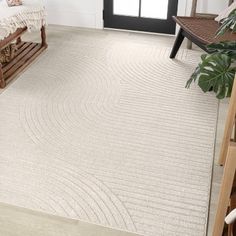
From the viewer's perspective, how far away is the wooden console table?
2686 millimetres

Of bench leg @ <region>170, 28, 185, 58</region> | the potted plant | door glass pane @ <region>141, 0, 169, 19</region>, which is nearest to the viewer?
the potted plant

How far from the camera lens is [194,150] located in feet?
6.80

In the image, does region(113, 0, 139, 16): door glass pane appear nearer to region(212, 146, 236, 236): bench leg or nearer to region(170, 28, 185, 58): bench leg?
region(170, 28, 185, 58): bench leg

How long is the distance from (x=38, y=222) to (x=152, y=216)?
0.50 meters

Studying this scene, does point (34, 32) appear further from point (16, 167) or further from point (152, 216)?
point (152, 216)

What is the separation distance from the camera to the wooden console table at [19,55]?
106 inches

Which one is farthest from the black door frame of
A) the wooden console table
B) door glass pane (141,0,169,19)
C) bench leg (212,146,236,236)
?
bench leg (212,146,236,236)

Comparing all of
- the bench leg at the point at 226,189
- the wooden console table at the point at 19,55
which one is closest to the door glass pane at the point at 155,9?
the wooden console table at the point at 19,55

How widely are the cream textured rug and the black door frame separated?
493 millimetres

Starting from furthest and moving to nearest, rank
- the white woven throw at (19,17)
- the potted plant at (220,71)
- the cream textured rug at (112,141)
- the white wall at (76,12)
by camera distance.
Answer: the white wall at (76,12)
the white woven throw at (19,17)
the potted plant at (220,71)
the cream textured rug at (112,141)

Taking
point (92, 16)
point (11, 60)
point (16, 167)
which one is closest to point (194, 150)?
point (16, 167)

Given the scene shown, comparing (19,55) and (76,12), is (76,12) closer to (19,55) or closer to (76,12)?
(76,12)

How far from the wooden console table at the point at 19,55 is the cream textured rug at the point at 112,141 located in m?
0.08

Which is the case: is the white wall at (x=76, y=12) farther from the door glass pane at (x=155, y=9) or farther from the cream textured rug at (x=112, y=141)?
the cream textured rug at (x=112, y=141)
